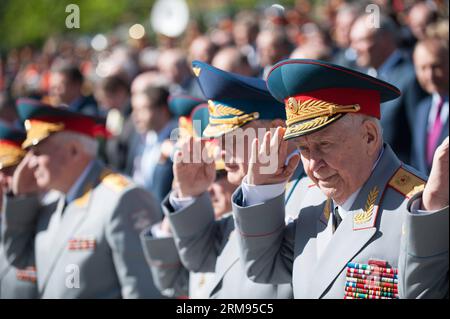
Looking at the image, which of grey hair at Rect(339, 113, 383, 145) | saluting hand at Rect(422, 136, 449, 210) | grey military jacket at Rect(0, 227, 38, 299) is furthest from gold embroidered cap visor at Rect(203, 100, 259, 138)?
grey military jacket at Rect(0, 227, 38, 299)

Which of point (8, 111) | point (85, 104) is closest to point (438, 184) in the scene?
point (8, 111)

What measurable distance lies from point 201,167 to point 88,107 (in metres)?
5.11

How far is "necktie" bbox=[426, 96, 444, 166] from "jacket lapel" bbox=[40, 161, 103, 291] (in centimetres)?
230

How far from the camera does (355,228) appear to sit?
3.04 m

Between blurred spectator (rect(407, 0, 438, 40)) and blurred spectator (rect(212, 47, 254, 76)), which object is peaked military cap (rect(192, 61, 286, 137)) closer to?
blurred spectator (rect(212, 47, 254, 76))

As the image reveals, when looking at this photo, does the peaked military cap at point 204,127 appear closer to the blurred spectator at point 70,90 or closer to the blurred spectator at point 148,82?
the blurred spectator at point 148,82

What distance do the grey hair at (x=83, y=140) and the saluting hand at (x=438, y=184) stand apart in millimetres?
2983

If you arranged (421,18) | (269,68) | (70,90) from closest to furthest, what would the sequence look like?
(269,68) → (421,18) → (70,90)

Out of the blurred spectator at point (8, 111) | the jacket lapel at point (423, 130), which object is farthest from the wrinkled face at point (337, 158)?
the blurred spectator at point (8, 111)

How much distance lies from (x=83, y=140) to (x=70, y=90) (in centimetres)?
377

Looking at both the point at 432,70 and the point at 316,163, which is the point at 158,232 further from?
the point at 432,70

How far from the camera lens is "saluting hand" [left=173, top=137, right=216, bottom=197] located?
151 inches
